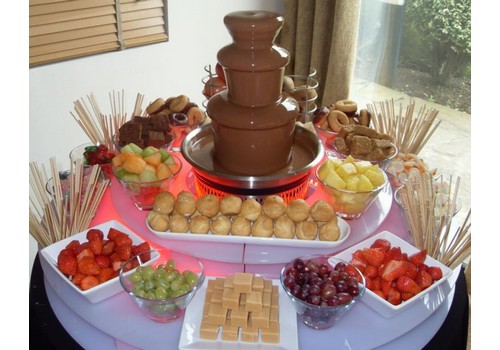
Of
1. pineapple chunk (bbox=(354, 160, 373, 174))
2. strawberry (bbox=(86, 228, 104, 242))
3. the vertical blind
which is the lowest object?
strawberry (bbox=(86, 228, 104, 242))

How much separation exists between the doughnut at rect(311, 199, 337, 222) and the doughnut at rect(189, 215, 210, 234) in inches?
15.2

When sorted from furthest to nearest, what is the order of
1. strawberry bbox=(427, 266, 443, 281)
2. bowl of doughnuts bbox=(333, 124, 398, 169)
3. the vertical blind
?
the vertical blind < bowl of doughnuts bbox=(333, 124, 398, 169) < strawberry bbox=(427, 266, 443, 281)

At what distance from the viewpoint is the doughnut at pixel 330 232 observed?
1.90 m

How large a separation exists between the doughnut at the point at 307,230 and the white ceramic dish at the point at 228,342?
296mm

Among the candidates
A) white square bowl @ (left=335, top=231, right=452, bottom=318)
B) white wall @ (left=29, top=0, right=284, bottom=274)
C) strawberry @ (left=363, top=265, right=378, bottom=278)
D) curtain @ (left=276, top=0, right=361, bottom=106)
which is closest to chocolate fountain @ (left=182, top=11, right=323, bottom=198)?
white square bowl @ (left=335, top=231, right=452, bottom=318)

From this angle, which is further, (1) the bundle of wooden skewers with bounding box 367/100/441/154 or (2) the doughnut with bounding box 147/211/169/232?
(1) the bundle of wooden skewers with bounding box 367/100/441/154

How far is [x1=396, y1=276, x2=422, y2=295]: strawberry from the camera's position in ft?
5.50

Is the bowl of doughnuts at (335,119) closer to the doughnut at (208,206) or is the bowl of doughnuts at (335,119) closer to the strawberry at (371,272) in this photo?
the doughnut at (208,206)

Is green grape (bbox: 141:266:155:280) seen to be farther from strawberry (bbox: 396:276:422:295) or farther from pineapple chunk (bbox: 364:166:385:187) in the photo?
pineapple chunk (bbox: 364:166:385:187)

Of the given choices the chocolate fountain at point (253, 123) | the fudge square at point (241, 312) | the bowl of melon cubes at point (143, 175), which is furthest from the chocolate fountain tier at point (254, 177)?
the fudge square at point (241, 312)

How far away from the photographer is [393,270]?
5.60ft

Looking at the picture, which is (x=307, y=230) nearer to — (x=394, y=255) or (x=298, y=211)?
(x=298, y=211)

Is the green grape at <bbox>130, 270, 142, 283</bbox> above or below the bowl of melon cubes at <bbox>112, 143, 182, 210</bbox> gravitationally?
below

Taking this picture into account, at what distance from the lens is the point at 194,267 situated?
70.4 inches
